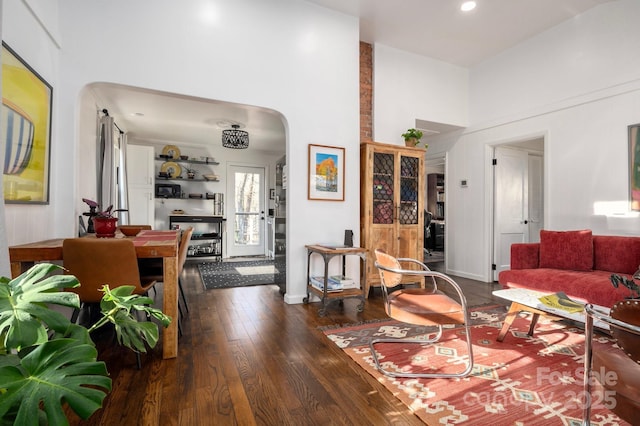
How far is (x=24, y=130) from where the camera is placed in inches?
76.7

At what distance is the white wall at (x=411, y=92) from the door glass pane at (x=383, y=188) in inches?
17.4

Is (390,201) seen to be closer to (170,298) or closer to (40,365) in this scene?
(170,298)

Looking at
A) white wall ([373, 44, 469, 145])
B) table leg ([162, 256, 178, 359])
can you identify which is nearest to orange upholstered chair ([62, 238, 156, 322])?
table leg ([162, 256, 178, 359])

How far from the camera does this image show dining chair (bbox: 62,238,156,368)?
1933 mm

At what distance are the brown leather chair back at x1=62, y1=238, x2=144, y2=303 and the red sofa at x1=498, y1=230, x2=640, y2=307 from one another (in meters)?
3.36

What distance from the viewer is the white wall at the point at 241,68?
258 cm

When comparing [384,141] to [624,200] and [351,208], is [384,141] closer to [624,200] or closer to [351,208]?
[351,208]

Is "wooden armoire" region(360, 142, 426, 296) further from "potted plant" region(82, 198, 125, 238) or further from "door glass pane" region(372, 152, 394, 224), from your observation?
"potted plant" region(82, 198, 125, 238)

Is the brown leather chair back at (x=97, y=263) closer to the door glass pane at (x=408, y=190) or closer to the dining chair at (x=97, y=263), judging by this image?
the dining chair at (x=97, y=263)

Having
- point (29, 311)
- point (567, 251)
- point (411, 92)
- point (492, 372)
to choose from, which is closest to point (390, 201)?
point (411, 92)

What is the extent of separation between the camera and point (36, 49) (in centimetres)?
214

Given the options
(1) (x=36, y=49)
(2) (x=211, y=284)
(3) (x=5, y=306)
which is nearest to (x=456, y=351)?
(3) (x=5, y=306)

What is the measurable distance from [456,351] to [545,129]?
3321 mm

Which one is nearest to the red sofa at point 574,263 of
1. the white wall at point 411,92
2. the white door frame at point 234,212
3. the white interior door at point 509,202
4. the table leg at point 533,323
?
the table leg at point 533,323
